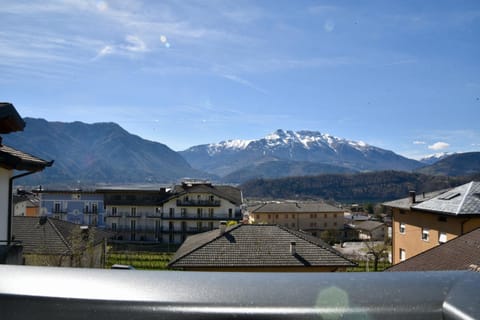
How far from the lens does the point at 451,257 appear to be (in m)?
8.78

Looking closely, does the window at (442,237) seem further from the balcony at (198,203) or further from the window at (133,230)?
the window at (133,230)

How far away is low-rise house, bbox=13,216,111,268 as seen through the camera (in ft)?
43.4

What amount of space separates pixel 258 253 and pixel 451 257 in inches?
301

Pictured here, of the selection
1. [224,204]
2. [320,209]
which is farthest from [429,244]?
[320,209]

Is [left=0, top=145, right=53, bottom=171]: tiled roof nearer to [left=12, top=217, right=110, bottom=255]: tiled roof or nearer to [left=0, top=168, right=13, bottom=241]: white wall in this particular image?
[left=0, top=168, right=13, bottom=241]: white wall

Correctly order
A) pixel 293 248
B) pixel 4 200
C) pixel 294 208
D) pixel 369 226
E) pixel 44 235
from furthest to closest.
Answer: pixel 294 208 < pixel 369 226 < pixel 44 235 < pixel 293 248 < pixel 4 200

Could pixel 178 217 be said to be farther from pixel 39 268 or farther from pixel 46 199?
pixel 39 268

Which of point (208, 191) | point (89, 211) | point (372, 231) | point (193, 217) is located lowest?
point (372, 231)

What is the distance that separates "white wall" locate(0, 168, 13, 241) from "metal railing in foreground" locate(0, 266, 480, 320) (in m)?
3.70

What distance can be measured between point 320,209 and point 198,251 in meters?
51.9

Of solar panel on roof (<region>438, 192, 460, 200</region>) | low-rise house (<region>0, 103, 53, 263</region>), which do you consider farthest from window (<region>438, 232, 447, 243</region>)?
low-rise house (<region>0, 103, 53, 263</region>)

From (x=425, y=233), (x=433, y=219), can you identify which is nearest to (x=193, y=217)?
(x=425, y=233)

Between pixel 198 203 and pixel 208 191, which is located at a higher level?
pixel 208 191

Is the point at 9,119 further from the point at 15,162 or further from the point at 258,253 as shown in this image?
the point at 258,253
